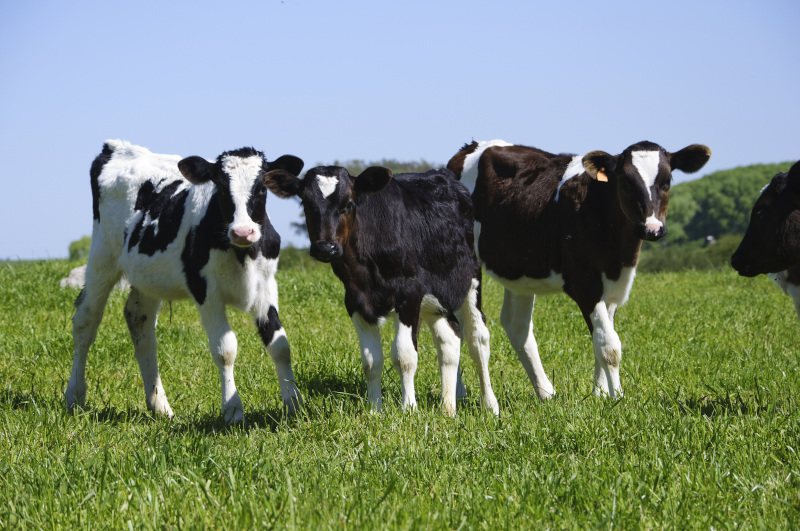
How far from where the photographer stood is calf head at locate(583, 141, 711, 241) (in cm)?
637

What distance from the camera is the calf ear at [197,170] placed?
6812 mm

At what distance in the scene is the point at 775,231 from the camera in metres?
5.96

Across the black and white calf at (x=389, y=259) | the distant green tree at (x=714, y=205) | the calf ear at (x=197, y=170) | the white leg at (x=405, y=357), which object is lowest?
the distant green tree at (x=714, y=205)

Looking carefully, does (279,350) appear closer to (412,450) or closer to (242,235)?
(242,235)

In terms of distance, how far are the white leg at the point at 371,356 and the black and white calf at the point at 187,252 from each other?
2.82 feet

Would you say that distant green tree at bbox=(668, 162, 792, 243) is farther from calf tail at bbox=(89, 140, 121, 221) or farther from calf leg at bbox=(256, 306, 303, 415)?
calf leg at bbox=(256, 306, 303, 415)

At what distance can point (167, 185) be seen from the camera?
761 cm

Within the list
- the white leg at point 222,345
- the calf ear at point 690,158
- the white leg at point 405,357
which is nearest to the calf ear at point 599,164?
the calf ear at point 690,158

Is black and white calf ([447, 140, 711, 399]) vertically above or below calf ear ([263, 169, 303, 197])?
below

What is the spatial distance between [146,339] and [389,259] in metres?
2.84

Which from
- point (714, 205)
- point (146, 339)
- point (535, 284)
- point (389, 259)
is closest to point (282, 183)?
point (389, 259)

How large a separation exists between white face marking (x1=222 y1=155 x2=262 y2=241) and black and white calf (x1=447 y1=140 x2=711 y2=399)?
239 centimetres

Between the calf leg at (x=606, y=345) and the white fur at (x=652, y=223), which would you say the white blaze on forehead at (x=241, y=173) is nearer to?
the calf leg at (x=606, y=345)

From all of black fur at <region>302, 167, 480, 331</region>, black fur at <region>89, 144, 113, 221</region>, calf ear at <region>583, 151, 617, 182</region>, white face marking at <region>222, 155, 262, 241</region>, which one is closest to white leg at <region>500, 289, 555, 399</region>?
black fur at <region>302, 167, 480, 331</region>
